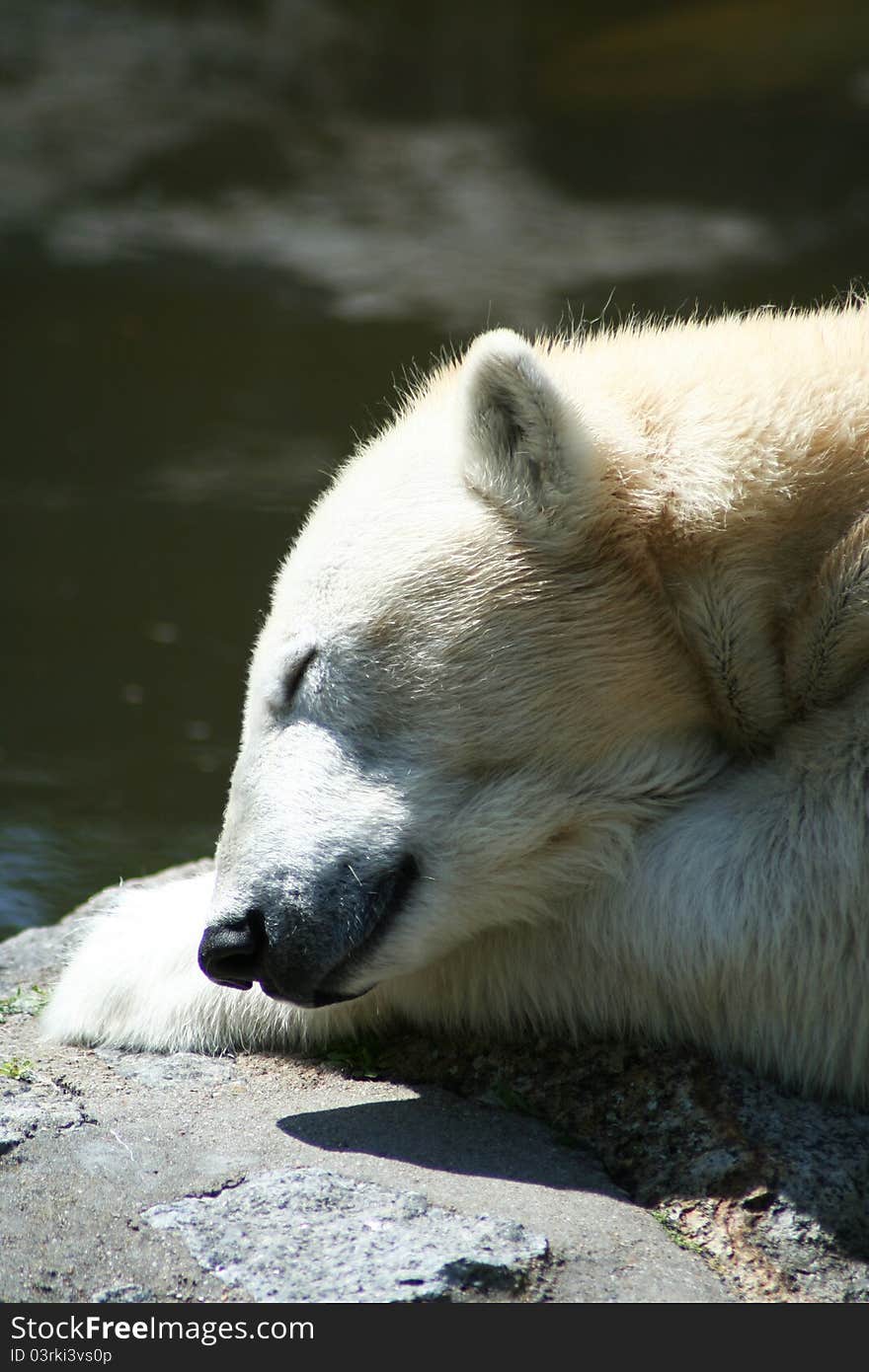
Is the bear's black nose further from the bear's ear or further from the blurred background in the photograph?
the blurred background

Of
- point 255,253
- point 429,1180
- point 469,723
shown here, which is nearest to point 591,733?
point 469,723

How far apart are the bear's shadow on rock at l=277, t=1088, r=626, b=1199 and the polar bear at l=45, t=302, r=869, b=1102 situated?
18cm

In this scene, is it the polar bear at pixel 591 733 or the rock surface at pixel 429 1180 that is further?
the polar bear at pixel 591 733

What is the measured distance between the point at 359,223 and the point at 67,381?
248cm

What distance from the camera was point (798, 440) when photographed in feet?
8.13

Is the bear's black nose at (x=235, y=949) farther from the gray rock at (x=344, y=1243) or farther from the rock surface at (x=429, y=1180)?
the gray rock at (x=344, y=1243)

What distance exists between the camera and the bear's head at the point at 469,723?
2.46 m

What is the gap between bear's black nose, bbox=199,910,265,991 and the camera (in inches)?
96.6

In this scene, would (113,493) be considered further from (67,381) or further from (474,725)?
(474,725)

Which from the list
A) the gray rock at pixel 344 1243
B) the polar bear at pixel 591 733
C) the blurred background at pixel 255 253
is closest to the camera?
the gray rock at pixel 344 1243

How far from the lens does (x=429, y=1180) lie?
221 centimetres

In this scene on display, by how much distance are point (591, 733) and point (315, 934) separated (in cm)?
52

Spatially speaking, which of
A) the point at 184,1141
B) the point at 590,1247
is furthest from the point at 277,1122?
the point at 590,1247

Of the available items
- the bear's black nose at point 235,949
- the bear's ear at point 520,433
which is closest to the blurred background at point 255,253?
the bear's black nose at point 235,949
